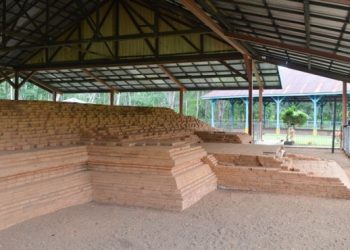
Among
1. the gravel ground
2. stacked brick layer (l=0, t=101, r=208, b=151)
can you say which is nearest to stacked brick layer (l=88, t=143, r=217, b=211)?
the gravel ground

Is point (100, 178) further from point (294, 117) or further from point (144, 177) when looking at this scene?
point (294, 117)

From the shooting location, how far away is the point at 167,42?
1962cm

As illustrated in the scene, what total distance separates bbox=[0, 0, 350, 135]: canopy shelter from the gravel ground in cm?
450

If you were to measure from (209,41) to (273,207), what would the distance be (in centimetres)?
1225

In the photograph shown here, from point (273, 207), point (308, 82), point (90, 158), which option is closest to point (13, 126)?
point (90, 158)

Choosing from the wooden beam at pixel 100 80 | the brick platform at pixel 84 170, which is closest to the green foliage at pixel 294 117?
the wooden beam at pixel 100 80

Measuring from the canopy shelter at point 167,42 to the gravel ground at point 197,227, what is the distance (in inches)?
177

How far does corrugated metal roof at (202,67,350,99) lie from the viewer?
25.9 metres

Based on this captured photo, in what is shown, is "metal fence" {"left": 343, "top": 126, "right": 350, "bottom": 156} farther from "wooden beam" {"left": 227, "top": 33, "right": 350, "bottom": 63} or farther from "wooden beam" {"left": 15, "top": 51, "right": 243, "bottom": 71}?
"wooden beam" {"left": 227, "top": 33, "right": 350, "bottom": 63}

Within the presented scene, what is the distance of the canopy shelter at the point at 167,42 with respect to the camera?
400 inches

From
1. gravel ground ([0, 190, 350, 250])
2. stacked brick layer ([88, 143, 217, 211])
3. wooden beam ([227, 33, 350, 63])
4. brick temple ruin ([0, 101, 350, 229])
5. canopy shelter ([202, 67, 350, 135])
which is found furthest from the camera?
canopy shelter ([202, 67, 350, 135])

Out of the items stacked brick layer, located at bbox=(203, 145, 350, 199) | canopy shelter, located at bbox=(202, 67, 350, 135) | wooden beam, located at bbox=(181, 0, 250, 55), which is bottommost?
stacked brick layer, located at bbox=(203, 145, 350, 199)

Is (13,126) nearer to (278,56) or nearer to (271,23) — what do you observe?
(271,23)

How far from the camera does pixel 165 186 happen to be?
789 centimetres
